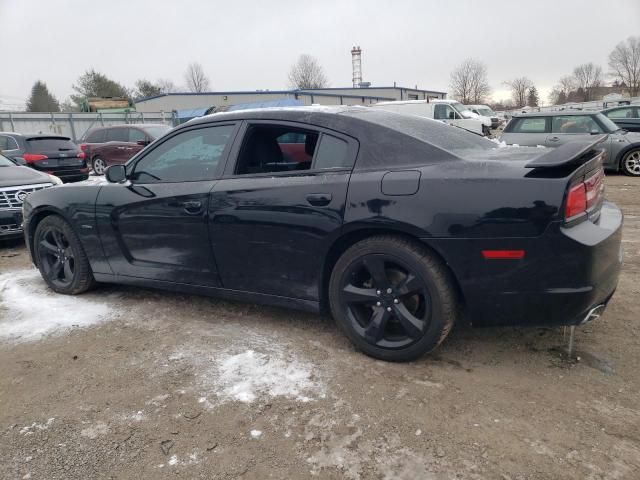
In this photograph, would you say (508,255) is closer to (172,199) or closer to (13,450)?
(172,199)

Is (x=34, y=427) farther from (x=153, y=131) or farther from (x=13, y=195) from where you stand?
(x=153, y=131)

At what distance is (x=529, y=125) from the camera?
38.3 feet

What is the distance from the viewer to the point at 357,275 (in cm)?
297

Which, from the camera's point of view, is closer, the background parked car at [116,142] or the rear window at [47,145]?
the rear window at [47,145]

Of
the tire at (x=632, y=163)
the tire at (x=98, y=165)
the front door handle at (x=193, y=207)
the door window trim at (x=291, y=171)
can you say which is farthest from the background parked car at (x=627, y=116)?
the tire at (x=98, y=165)

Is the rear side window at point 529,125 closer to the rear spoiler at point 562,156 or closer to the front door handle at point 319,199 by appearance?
the rear spoiler at point 562,156

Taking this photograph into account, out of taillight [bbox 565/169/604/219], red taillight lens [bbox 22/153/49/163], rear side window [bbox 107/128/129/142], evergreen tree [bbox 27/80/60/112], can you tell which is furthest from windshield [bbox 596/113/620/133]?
evergreen tree [bbox 27/80/60/112]

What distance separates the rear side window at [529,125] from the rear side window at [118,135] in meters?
11.0

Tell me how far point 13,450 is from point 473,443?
7.05ft

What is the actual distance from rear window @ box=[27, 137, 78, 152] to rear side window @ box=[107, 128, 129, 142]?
8.96 ft

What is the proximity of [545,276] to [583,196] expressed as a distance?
46 cm

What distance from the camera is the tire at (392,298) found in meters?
2.72

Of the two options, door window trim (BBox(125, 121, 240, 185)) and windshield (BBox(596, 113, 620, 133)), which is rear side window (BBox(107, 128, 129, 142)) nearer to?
door window trim (BBox(125, 121, 240, 185))

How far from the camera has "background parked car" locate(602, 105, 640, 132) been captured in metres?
11.4
